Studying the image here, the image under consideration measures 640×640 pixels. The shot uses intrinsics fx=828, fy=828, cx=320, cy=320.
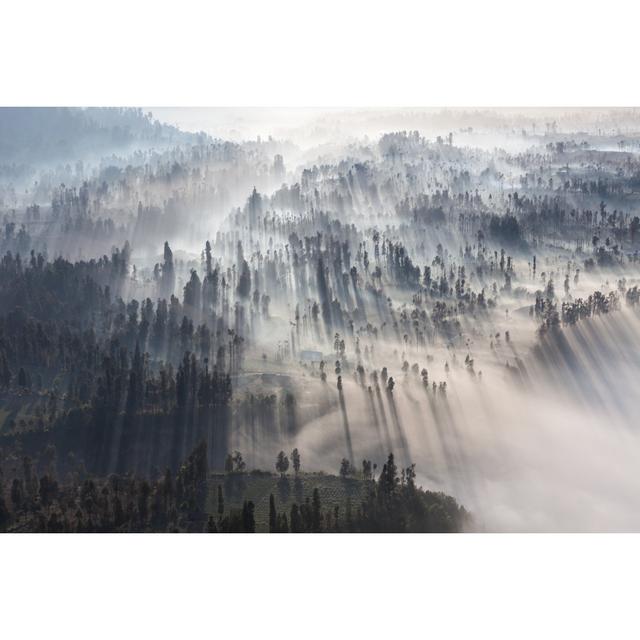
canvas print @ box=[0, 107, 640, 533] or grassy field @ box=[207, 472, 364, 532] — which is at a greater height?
canvas print @ box=[0, 107, 640, 533]

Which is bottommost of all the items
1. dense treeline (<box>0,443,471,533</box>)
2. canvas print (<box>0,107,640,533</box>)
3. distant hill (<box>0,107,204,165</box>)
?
dense treeline (<box>0,443,471,533</box>)

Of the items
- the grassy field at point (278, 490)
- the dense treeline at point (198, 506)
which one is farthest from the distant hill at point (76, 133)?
the grassy field at point (278, 490)

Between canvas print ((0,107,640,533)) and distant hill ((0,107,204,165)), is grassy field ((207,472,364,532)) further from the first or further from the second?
distant hill ((0,107,204,165))

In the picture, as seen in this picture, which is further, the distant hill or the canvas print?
the distant hill

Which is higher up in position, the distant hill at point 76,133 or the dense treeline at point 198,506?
the distant hill at point 76,133

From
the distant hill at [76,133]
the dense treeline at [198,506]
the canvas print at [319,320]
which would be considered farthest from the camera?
→ the distant hill at [76,133]

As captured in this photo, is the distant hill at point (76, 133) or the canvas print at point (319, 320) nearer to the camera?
the canvas print at point (319, 320)

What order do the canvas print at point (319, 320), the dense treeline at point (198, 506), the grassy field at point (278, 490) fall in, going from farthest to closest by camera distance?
1. the canvas print at point (319, 320)
2. the grassy field at point (278, 490)
3. the dense treeline at point (198, 506)

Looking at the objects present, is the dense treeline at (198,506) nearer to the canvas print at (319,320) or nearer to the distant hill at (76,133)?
the canvas print at (319,320)

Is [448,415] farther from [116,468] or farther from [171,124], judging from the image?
[171,124]

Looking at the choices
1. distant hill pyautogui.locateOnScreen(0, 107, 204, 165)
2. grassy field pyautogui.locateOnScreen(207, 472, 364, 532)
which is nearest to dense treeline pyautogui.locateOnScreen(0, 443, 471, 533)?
grassy field pyautogui.locateOnScreen(207, 472, 364, 532)
